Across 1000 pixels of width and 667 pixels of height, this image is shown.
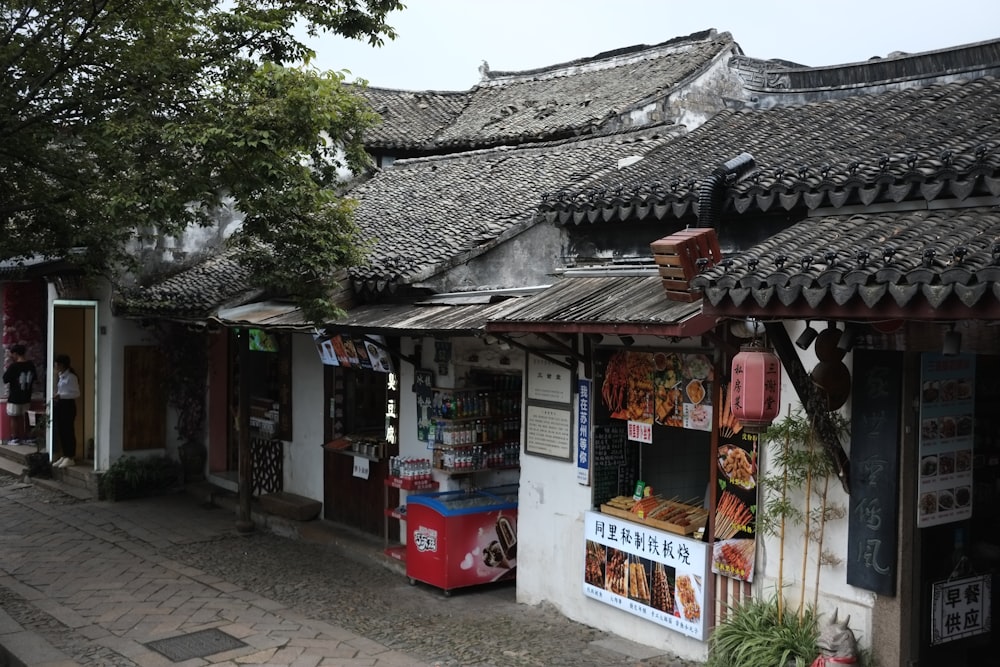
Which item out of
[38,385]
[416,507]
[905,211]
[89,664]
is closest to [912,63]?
[905,211]

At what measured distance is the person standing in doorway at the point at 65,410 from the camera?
A: 17.0 meters

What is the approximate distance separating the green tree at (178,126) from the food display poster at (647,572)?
3.96 meters

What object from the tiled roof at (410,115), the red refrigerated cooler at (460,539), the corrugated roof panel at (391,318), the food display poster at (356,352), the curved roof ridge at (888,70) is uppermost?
the tiled roof at (410,115)

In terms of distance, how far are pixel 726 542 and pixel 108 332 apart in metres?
11.7

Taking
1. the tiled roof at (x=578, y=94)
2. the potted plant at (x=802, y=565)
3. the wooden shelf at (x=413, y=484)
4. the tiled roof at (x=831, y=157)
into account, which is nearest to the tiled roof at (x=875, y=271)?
the tiled roof at (x=831, y=157)

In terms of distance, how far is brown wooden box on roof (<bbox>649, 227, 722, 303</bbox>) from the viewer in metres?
7.20

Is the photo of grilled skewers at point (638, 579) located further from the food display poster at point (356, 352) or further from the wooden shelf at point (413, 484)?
the food display poster at point (356, 352)

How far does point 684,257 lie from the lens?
284 inches

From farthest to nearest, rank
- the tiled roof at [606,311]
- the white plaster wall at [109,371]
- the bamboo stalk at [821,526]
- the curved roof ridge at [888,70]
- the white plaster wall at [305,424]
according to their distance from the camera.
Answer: the white plaster wall at [109,371] → the white plaster wall at [305,424] → the curved roof ridge at [888,70] → the tiled roof at [606,311] → the bamboo stalk at [821,526]

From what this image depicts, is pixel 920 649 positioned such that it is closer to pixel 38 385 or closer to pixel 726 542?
pixel 726 542

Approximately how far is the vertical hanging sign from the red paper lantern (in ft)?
9.47

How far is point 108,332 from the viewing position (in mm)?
15891

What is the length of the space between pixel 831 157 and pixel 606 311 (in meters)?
2.48

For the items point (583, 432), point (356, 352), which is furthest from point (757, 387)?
point (356, 352)
